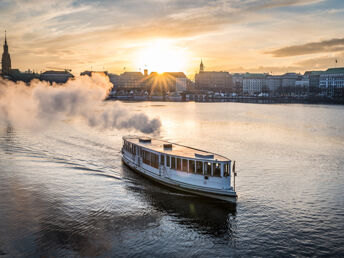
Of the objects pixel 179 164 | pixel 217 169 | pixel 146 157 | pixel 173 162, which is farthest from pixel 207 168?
pixel 146 157

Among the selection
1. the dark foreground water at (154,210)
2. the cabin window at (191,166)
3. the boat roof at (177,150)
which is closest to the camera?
A: the dark foreground water at (154,210)

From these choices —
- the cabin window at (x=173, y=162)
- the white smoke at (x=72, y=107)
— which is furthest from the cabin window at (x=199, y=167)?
the white smoke at (x=72, y=107)

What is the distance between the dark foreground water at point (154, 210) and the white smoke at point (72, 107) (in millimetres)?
19755

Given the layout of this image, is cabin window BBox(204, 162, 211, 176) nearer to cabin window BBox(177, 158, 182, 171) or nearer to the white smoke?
cabin window BBox(177, 158, 182, 171)

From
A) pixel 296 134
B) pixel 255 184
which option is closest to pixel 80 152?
pixel 255 184

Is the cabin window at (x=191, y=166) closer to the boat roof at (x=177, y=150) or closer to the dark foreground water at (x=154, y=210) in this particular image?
the boat roof at (x=177, y=150)

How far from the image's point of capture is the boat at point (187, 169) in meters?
24.1

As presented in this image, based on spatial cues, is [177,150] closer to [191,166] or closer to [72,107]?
[191,166]

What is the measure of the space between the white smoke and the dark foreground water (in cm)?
1976

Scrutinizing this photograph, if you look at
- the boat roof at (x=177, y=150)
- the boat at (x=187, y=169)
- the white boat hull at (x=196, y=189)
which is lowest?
the white boat hull at (x=196, y=189)

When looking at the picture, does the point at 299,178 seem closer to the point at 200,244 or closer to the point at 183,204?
the point at 183,204

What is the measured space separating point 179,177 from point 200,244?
25.8ft

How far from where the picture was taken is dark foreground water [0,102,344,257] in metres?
18.6

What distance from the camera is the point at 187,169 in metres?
25.7
